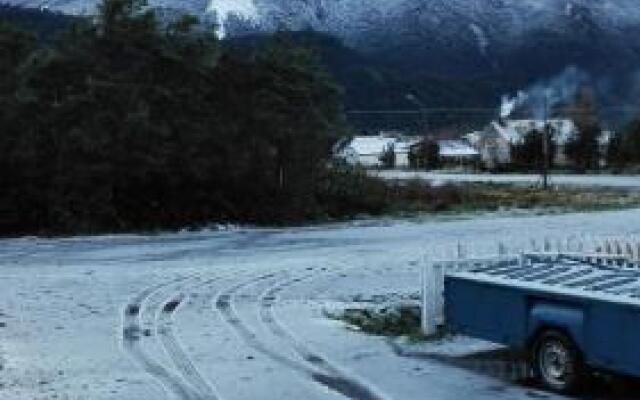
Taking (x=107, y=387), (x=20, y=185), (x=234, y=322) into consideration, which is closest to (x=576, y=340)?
(x=107, y=387)

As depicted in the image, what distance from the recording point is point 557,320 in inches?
412

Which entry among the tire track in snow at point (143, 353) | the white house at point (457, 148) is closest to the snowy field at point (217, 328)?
the tire track in snow at point (143, 353)

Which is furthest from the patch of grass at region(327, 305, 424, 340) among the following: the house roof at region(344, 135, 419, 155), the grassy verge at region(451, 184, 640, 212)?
the house roof at region(344, 135, 419, 155)

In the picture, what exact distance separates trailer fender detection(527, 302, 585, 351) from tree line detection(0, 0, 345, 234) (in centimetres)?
2542

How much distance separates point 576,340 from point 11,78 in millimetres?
28531

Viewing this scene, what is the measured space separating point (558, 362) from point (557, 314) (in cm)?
46

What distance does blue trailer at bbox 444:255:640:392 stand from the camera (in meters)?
9.87

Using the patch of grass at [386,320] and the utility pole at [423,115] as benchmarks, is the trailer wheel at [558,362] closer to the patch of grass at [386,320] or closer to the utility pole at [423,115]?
the patch of grass at [386,320]

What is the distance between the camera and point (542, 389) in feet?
34.9

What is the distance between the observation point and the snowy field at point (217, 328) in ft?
35.6

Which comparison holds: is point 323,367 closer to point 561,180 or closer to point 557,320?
point 557,320

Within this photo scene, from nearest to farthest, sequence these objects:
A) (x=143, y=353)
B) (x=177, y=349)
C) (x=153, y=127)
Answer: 1. (x=143, y=353)
2. (x=177, y=349)
3. (x=153, y=127)

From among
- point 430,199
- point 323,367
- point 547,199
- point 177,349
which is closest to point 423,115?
point 547,199

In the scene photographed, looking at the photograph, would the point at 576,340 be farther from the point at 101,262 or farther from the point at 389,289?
the point at 101,262
